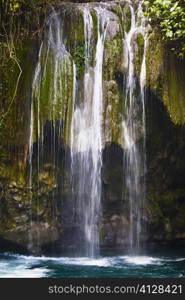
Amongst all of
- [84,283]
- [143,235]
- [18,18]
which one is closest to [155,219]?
[143,235]

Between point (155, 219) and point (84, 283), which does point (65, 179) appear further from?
point (84, 283)

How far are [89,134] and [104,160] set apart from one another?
65 centimetres

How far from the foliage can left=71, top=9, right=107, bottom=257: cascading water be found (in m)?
1.11

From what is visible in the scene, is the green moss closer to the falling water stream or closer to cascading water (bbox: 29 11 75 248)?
the falling water stream

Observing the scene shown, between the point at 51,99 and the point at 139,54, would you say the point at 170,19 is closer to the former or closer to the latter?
the point at 139,54

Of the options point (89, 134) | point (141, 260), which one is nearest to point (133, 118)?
point (89, 134)

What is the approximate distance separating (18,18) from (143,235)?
18.0ft

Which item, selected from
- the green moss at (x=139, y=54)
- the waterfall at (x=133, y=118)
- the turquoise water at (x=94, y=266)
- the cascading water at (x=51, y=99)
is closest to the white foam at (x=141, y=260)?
the turquoise water at (x=94, y=266)

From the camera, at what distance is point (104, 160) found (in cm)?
1012

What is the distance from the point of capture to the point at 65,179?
1030 cm

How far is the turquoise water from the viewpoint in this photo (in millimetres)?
8672

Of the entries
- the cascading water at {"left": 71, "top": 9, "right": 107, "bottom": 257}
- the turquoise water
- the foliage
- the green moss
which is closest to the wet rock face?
the green moss

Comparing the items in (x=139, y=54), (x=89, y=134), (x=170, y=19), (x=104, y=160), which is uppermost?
(x=170, y=19)

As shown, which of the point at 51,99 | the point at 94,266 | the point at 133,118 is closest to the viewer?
the point at 94,266
